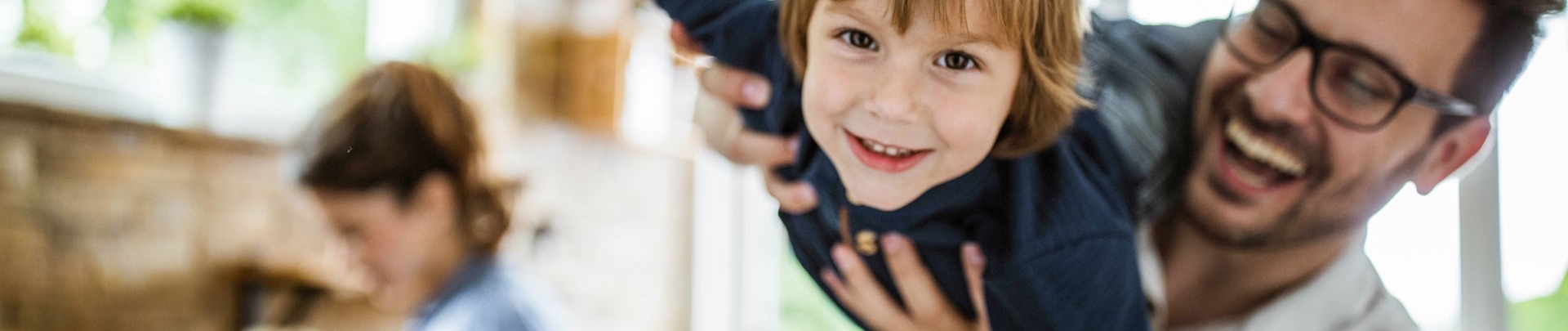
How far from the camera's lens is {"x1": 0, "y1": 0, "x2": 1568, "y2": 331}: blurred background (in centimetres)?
53

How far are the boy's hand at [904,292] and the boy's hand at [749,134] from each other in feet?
0.11

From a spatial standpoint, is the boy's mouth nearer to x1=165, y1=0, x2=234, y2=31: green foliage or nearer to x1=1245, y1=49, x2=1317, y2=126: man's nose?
x1=1245, y1=49, x2=1317, y2=126: man's nose

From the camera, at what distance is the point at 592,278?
5.16ft

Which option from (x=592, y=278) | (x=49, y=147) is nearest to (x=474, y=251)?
(x=49, y=147)

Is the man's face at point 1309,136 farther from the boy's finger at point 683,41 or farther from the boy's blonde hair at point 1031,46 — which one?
the boy's finger at point 683,41

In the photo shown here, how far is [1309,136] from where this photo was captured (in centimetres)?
52

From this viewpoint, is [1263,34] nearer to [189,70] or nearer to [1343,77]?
[1343,77]

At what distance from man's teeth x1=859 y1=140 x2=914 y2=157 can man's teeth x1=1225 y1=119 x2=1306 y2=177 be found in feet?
0.58

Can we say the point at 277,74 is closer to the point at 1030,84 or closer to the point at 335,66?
the point at 335,66

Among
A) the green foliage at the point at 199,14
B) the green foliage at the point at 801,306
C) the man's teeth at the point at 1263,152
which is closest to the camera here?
the man's teeth at the point at 1263,152

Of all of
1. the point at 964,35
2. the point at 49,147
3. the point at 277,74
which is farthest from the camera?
the point at 277,74

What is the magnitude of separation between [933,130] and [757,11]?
0.38ft

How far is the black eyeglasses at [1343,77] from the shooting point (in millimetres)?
499

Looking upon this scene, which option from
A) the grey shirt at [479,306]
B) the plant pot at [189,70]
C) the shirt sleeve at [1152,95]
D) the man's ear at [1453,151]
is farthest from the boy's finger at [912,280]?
the plant pot at [189,70]
